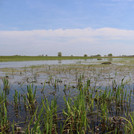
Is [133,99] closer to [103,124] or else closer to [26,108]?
[103,124]

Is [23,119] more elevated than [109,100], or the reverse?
[109,100]

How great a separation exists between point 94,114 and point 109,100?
4.23 ft

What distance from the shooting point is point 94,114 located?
4684 millimetres

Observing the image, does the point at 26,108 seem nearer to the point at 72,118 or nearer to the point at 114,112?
the point at 72,118

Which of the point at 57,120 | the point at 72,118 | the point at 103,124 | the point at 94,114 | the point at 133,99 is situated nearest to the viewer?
the point at 72,118

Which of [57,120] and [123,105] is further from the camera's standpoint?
[123,105]

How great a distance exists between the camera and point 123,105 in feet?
17.6

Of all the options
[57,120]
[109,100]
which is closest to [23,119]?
[57,120]

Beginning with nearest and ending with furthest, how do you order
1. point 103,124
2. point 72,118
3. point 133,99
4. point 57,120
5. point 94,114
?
point 72,118 → point 103,124 → point 57,120 → point 94,114 → point 133,99

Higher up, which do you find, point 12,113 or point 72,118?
point 72,118

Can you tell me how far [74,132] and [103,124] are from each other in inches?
35.6

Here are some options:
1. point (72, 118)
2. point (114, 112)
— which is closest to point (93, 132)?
point (72, 118)

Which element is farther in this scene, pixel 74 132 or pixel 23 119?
pixel 23 119

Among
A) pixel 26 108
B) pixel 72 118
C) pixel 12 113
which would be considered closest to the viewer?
pixel 72 118
